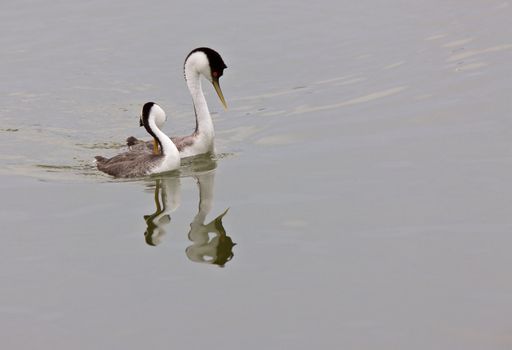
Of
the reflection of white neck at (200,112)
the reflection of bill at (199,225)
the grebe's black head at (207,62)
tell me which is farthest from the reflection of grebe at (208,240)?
the grebe's black head at (207,62)

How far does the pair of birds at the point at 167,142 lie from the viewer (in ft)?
51.2

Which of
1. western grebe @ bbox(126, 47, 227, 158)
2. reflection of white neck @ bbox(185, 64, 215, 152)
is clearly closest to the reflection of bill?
western grebe @ bbox(126, 47, 227, 158)

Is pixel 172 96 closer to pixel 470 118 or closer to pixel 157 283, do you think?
pixel 470 118

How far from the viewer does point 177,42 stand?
2277cm

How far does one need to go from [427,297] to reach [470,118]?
6.25 m

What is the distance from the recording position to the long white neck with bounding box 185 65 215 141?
16797mm

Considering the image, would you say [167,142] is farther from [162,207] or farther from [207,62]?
[207,62]

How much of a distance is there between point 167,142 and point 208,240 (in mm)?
3257

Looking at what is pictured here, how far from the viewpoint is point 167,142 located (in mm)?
15656

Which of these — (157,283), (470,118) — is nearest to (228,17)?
(470,118)

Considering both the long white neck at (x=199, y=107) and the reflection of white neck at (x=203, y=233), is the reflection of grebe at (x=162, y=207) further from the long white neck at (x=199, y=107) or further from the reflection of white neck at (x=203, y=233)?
the long white neck at (x=199, y=107)

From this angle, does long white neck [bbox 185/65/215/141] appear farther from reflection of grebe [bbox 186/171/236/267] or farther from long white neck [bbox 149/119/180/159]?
reflection of grebe [bbox 186/171/236/267]

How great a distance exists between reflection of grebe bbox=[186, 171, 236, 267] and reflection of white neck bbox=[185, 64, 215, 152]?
2.54 meters

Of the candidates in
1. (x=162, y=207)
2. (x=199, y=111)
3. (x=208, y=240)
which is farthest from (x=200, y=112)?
(x=208, y=240)
